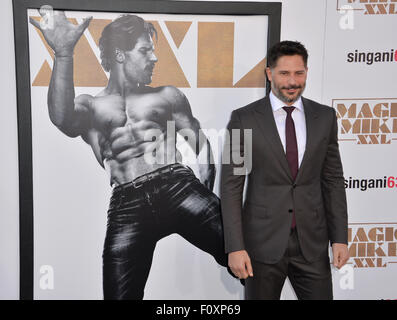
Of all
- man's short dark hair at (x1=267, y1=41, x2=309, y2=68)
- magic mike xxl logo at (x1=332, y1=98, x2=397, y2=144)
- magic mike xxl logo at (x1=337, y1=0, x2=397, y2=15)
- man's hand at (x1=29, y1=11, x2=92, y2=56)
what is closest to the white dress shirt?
man's short dark hair at (x1=267, y1=41, x2=309, y2=68)

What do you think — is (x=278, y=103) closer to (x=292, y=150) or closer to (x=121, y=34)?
(x=292, y=150)

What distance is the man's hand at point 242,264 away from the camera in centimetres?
188

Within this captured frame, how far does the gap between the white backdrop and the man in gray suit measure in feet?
1.62

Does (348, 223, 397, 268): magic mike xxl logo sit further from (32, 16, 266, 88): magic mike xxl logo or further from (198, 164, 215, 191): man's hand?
(32, 16, 266, 88): magic mike xxl logo

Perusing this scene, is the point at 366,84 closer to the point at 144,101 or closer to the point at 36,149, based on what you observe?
the point at 144,101

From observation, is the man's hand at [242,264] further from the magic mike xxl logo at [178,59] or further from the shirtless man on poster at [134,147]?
the magic mike xxl logo at [178,59]

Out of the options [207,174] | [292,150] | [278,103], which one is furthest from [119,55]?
[292,150]

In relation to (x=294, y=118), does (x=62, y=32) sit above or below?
above

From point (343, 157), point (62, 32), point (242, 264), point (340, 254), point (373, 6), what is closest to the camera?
point (242, 264)

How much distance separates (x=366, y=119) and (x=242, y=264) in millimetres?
1206

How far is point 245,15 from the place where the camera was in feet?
7.53

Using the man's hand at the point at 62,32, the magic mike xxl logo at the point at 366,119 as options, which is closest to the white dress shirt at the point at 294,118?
the magic mike xxl logo at the point at 366,119

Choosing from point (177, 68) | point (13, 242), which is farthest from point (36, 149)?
point (177, 68)

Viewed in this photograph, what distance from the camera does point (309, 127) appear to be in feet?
6.29
